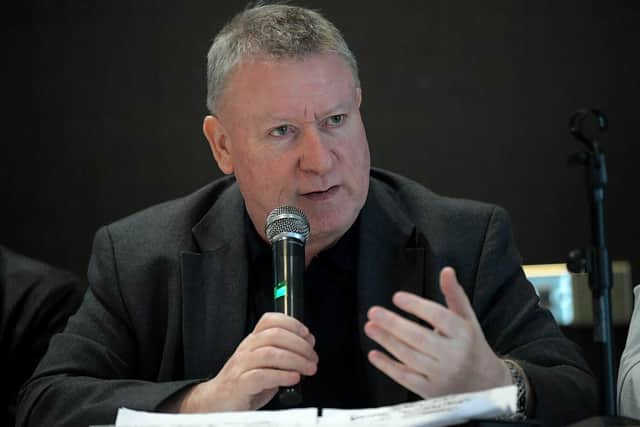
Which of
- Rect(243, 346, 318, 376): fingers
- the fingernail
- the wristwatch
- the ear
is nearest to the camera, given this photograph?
the fingernail

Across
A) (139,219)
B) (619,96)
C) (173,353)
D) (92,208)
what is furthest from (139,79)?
(619,96)

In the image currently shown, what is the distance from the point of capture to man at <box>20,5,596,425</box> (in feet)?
7.38

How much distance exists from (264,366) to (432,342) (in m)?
0.34

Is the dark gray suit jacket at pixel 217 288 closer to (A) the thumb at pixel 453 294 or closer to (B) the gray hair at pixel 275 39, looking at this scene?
(B) the gray hair at pixel 275 39

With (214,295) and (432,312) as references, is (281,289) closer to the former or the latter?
(432,312)

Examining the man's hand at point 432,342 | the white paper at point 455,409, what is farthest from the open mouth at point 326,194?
the white paper at point 455,409

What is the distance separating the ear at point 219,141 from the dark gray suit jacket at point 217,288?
0.37ft

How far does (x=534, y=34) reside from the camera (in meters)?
3.31

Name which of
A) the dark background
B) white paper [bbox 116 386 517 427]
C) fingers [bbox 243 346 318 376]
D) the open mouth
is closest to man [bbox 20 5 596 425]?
the open mouth

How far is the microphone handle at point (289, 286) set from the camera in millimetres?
1840

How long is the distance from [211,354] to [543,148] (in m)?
1.53

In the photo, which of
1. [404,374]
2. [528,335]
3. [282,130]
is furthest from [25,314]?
[404,374]

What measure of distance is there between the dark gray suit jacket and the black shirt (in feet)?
0.22

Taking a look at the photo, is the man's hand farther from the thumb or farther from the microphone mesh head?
the microphone mesh head
